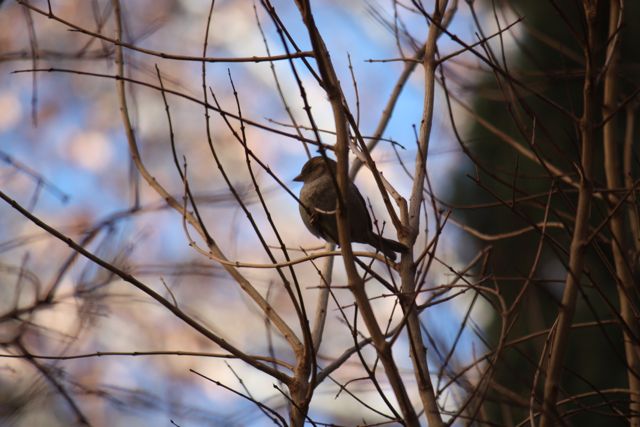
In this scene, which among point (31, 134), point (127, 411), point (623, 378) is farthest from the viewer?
point (31, 134)

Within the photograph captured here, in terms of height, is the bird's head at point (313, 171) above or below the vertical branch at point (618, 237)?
above

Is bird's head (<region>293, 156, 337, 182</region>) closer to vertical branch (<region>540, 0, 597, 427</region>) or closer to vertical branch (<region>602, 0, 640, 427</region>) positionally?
vertical branch (<region>602, 0, 640, 427</region>)

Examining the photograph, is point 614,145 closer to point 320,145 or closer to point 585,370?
point 320,145

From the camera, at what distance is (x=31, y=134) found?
1088 centimetres

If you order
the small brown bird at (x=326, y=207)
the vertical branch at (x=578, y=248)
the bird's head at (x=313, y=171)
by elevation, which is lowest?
the vertical branch at (x=578, y=248)

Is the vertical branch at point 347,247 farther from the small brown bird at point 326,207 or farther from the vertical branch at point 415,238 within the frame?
the small brown bird at point 326,207

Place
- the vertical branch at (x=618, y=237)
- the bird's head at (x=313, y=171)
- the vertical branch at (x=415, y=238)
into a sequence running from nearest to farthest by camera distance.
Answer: the vertical branch at (x=415, y=238) → the vertical branch at (x=618, y=237) → the bird's head at (x=313, y=171)

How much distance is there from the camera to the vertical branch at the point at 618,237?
8.63 ft

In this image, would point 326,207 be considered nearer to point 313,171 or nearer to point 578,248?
point 313,171

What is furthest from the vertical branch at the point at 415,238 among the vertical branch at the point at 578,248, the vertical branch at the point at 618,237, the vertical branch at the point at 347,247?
the vertical branch at the point at 618,237

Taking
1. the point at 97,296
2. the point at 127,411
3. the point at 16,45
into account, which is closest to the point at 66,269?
the point at 97,296

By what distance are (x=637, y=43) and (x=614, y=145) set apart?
14.2 ft

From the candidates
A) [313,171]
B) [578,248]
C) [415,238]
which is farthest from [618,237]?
[313,171]

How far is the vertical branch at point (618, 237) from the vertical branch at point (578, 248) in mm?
339
